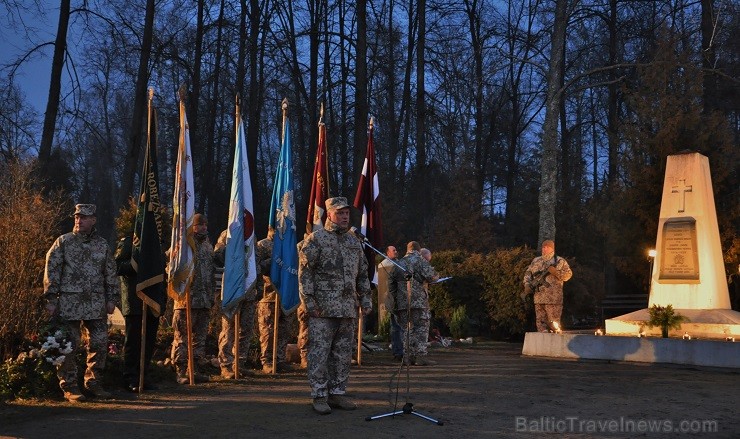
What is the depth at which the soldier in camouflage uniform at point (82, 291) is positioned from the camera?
8.01 meters

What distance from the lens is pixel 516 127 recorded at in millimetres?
35094

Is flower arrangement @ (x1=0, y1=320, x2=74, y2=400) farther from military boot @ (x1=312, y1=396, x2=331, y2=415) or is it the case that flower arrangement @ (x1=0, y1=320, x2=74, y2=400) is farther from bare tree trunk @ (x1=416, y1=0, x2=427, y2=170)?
bare tree trunk @ (x1=416, y1=0, x2=427, y2=170)

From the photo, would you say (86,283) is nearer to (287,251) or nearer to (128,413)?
(128,413)

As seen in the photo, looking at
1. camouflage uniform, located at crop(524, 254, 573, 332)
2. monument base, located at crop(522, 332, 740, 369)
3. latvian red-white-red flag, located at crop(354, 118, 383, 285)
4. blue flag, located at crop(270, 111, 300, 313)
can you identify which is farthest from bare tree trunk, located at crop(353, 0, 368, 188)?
blue flag, located at crop(270, 111, 300, 313)

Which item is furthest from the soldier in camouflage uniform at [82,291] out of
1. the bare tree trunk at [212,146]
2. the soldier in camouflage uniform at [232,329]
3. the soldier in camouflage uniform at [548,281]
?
the bare tree trunk at [212,146]

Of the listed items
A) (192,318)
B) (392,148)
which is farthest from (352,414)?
(392,148)

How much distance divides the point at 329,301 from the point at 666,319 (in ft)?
24.1

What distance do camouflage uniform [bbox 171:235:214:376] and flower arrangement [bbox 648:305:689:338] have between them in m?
7.49

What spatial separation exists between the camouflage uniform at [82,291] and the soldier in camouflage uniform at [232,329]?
1905mm

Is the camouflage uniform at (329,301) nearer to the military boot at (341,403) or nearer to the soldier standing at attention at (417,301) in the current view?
the military boot at (341,403)

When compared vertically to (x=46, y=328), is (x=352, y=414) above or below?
below

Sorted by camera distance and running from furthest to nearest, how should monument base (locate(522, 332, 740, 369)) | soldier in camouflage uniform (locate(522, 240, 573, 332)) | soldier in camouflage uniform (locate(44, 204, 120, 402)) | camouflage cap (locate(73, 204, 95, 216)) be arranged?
soldier in camouflage uniform (locate(522, 240, 573, 332))
monument base (locate(522, 332, 740, 369))
camouflage cap (locate(73, 204, 95, 216))
soldier in camouflage uniform (locate(44, 204, 120, 402))

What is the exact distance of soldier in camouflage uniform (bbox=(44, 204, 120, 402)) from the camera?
8008mm

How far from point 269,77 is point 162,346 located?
20522mm
